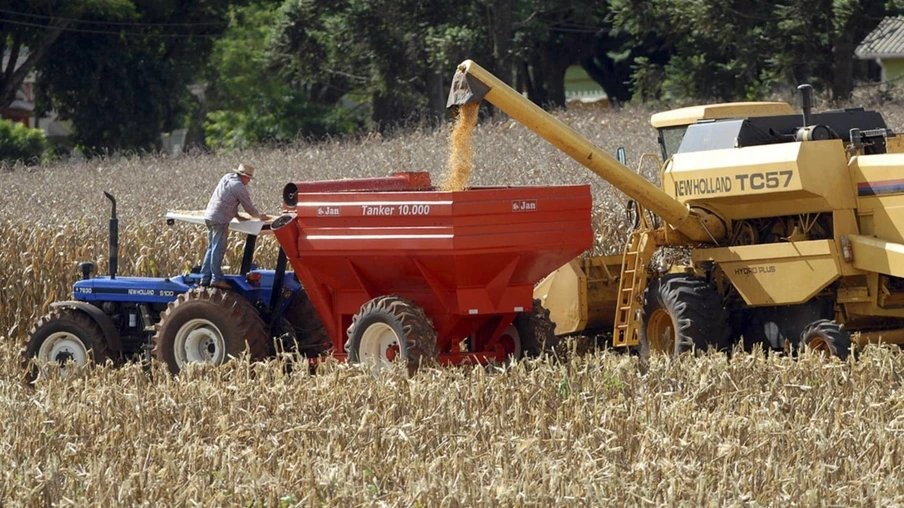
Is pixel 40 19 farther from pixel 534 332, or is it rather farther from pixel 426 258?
pixel 426 258

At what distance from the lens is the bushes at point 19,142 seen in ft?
132

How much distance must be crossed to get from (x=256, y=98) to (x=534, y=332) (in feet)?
130

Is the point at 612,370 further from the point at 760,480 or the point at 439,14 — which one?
the point at 439,14

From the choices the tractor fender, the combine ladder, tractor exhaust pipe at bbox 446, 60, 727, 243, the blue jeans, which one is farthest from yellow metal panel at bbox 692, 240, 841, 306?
the tractor fender

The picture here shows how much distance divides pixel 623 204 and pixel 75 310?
16.8 ft

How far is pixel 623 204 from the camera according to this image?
43.4 feet

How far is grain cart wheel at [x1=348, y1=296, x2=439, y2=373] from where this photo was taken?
Answer: 922 centimetres

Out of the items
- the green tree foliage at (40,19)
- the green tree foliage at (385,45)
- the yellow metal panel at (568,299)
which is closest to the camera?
the yellow metal panel at (568,299)

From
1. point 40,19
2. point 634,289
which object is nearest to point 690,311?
point 634,289

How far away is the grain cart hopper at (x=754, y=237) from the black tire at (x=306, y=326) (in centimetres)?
190

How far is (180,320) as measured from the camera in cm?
1008

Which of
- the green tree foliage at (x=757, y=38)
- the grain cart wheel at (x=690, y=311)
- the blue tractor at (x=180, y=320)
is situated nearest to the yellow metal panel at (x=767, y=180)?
the grain cart wheel at (x=690, y=311)

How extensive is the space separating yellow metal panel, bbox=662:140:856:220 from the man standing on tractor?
10.3 feet

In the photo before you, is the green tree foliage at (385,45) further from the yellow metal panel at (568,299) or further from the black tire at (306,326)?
the black tire at (306,326)
